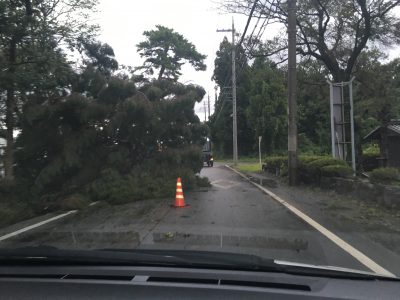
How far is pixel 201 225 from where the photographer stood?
1061 centimetres

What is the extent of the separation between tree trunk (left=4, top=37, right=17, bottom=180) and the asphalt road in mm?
4531

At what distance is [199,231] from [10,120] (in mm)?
9867

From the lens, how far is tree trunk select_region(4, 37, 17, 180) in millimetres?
15461

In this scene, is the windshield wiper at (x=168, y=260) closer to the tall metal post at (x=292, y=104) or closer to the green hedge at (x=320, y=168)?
the green hedge at (x=320, y=168)

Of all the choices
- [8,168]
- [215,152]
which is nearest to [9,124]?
[8,168]

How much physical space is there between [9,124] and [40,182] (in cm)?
229

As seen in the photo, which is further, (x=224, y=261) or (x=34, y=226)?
(x=34, y=226)

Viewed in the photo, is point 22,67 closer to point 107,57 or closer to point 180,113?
point 180,113

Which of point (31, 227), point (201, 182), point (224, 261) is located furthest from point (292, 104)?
point (224, 261)

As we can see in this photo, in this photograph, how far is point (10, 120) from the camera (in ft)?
55.9

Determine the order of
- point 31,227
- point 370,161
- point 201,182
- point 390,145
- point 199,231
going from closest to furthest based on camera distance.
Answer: point 199,231, point 31,227, point 201,182, point 390,145, point 370,161

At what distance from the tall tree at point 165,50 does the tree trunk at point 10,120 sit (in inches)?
2039

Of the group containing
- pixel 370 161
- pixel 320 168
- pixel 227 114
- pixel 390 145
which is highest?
pixel 227 114

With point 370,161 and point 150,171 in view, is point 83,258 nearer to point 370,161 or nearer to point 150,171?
point 150,171
